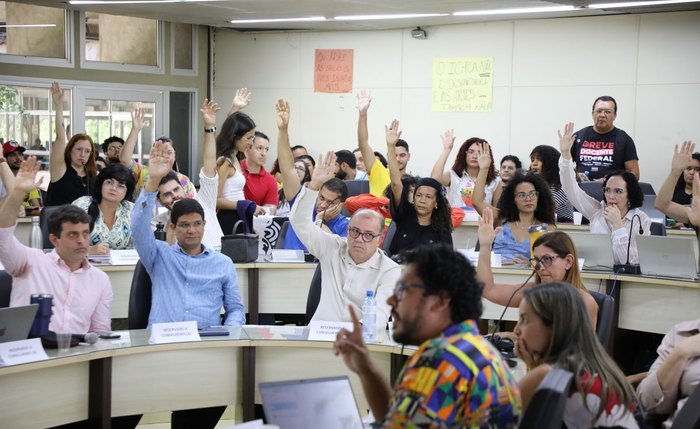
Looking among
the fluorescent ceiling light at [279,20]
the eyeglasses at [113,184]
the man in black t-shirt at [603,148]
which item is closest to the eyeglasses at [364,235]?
the eyeglasses at [113,184]

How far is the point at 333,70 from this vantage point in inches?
424

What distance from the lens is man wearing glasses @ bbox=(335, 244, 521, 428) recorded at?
1970 mm

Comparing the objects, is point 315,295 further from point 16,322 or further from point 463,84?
point 463,84

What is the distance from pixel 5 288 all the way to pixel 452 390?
252 centimetres

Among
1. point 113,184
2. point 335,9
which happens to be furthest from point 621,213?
point 335,9

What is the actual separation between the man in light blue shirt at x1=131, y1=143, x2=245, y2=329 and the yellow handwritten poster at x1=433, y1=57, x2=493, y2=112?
19.8 ft

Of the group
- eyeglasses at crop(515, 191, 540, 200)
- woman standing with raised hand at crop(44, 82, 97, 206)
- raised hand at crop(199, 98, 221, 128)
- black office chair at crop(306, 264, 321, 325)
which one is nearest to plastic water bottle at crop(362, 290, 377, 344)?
black office chair at crop(306, 264, 321, 325)

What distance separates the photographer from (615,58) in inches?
354

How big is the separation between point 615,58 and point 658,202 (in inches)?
138

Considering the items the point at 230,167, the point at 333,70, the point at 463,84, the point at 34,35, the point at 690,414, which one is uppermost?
the point at 34,35

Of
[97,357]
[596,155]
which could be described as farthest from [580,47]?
[97,357]

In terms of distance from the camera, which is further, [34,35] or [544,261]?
[34,35]

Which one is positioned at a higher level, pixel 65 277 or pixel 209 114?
pixel 209 114

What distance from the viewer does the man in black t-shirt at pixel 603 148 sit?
24.0 feet
